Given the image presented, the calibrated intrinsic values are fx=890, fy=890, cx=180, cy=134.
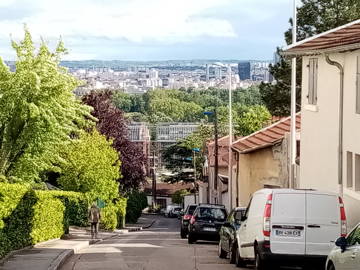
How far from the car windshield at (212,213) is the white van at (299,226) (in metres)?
16.7

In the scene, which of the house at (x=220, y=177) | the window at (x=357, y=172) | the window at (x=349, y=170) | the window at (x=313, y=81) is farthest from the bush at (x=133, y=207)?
the window at (x=357, y=172)

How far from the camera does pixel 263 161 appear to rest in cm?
4475

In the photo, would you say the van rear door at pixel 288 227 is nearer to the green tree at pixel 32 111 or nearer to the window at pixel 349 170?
the window at pixel 349 170

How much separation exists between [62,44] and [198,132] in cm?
7627

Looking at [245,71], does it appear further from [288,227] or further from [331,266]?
[331,266]

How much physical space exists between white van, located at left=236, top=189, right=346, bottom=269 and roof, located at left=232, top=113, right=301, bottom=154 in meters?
22.0

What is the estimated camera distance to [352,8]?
4934 centimetres

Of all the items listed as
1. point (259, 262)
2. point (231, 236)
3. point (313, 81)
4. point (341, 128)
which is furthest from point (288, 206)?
point (313, 81)

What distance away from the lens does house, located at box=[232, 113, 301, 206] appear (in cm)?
4078

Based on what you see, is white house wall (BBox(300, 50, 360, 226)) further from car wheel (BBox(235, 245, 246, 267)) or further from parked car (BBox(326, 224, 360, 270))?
parked car (BBox(326, 224, 360, 270))

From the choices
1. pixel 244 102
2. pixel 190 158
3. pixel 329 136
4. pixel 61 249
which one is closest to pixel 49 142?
pixel 61 249

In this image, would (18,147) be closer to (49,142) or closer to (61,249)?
(49,142)

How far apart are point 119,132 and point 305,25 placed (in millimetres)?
15571

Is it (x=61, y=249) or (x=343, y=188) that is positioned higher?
(x=343, y=188)
